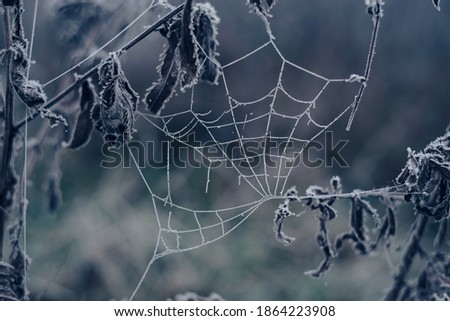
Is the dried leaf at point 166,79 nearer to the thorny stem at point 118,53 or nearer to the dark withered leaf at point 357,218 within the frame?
the thorny stem at point 118,53

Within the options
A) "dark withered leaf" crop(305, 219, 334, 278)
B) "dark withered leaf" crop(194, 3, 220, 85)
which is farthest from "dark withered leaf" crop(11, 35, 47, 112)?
"dark withered leaf" crop(305, 219, 334, 278)

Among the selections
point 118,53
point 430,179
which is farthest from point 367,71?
point 118,53

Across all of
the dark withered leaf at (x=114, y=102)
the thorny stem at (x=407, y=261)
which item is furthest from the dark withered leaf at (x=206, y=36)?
the thorny stem at (x=407, y=261)

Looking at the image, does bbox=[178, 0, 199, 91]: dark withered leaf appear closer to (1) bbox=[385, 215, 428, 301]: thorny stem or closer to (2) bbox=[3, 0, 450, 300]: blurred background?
(2) bbox=[3, 0, 450, 300]: blurred background

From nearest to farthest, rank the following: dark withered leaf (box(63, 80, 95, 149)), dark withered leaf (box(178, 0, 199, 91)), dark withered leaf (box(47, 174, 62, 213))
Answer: dark withered leaf (box(178, 0, 199, 91))
dark withered leaf (box(63, 80, 95, 149))
dark withered leaf (box(47, 174, 62, 213))

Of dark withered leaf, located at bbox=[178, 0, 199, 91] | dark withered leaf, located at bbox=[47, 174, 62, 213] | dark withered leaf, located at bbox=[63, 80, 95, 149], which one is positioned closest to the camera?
dark withered leaf, located at bbox=[178, 0, 199, 91]

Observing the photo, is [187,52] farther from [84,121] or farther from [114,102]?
[84,121]

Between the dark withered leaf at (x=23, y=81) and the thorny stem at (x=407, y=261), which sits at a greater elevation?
the dark withered leaf at (x=23, y=81)
